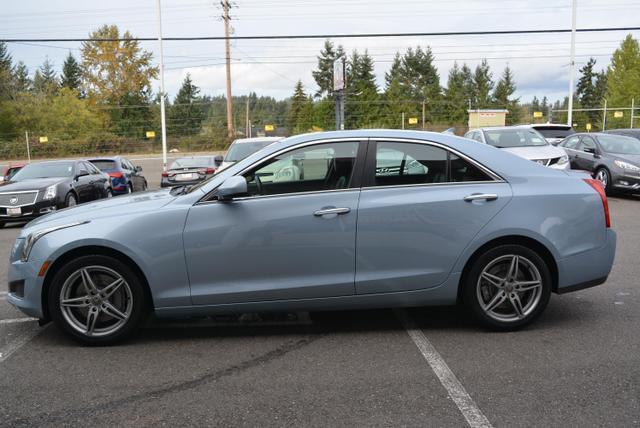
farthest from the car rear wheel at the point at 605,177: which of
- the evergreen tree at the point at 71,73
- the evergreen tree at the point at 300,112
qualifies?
the evergreen tree at the point at 71,73

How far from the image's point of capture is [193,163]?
712 inches

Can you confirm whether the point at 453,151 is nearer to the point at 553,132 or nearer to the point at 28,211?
the point at 28,211

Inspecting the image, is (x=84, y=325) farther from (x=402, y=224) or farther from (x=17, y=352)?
(x=402, y=224)

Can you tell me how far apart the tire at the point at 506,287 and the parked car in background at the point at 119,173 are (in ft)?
46.2

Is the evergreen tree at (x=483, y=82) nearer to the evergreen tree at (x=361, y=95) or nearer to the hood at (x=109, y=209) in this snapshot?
the evergreen tree at (x=361, y=95)

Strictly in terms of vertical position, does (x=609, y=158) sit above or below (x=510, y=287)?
above

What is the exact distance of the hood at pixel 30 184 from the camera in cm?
1170

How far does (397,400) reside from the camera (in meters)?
3.38

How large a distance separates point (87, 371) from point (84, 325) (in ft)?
1.85

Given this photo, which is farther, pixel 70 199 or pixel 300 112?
pixel 300 112

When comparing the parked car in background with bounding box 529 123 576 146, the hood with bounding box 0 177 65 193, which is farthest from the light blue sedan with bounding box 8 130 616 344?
the parked car in background with bounding box 529 123 576 146

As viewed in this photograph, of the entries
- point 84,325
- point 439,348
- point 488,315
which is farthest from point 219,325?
point 488,315

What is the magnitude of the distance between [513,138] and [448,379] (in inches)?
456

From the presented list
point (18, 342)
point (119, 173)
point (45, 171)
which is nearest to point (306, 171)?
point (18, 342)
